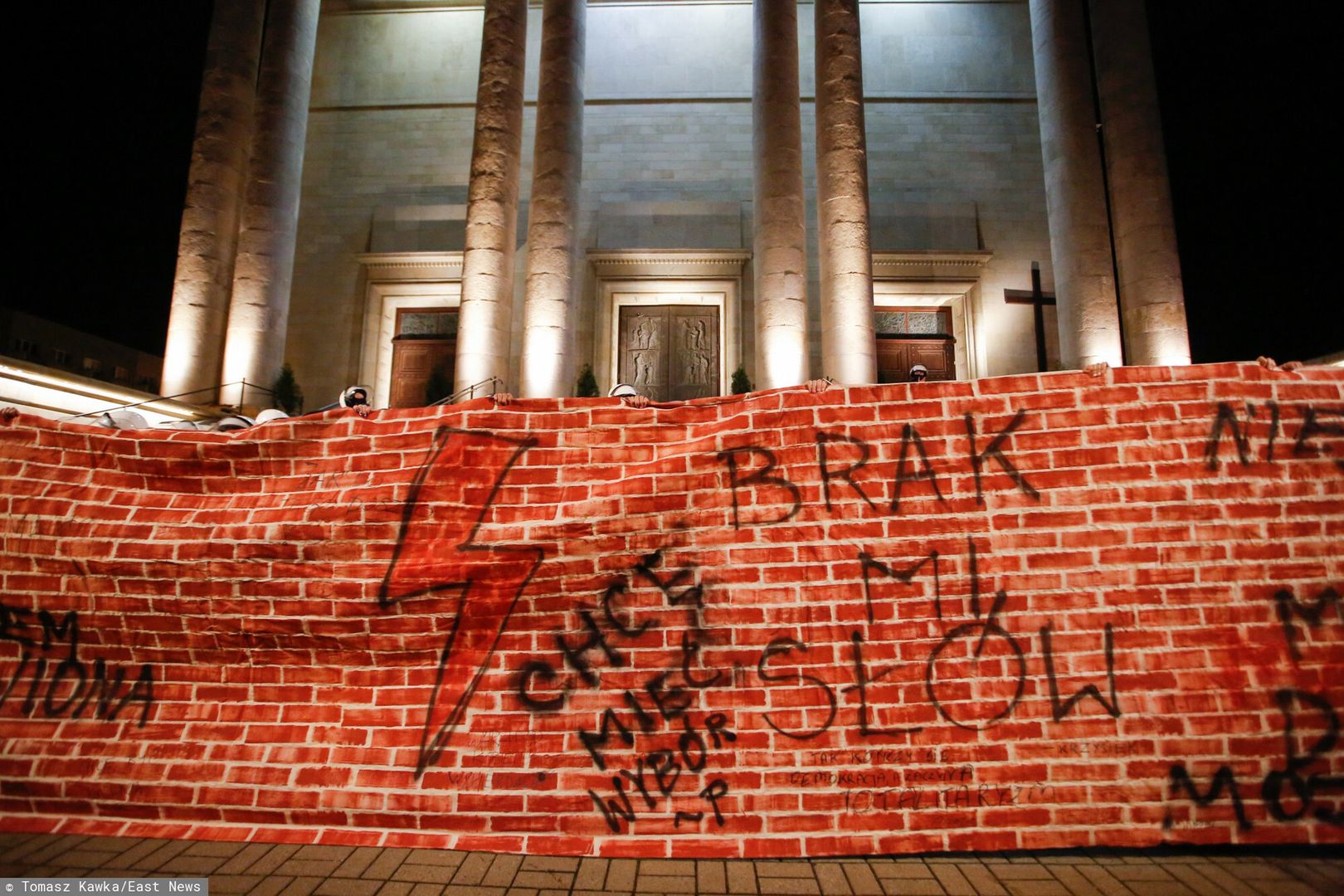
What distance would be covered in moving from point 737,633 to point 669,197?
53.9 feet

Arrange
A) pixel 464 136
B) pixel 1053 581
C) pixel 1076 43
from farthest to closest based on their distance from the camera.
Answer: pixel 464 136
pixel 1076 43
pixel 1053 581

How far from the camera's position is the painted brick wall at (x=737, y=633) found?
2594mm

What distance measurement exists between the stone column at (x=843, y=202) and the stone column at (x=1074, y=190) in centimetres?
424

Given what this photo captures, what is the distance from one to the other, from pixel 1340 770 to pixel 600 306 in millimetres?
15848

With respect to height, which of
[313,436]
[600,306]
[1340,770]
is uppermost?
[600,306]

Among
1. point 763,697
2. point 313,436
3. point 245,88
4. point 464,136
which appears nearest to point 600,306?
point 464,136

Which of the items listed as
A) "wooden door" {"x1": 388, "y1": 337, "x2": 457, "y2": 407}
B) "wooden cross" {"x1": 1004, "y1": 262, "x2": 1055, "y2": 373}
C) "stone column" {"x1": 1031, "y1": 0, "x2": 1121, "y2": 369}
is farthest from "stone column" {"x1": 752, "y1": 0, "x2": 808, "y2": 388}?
"wooden door" {"x1": 388, "y1": 337, "x2": 457, "y2": 407}

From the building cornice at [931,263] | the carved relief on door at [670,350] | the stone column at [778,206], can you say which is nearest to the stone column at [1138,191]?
the building cornice at [931,263]

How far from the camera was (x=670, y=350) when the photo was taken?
658 inches

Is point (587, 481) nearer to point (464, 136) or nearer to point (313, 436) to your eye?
point (313, 436)

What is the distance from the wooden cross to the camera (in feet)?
52.7

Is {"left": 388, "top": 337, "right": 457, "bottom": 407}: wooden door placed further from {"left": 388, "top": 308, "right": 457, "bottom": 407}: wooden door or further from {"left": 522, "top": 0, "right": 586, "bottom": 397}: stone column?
{"left": 522, "top": 0, "right": 586, "bottom": 397}: stone column

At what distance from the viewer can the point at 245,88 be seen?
14.3m

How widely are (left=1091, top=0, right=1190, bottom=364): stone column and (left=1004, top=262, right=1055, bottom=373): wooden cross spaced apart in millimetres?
2205
